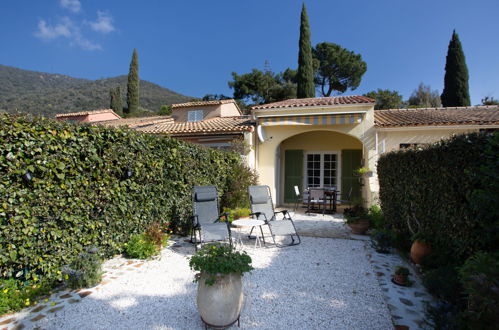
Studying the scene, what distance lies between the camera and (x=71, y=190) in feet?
15.0

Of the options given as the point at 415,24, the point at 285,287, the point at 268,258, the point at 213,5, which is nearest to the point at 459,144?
the point at 285,287

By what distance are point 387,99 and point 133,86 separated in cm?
3266

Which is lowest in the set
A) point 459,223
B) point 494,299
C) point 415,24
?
point 494,299

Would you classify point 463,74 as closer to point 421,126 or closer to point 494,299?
point 421,126

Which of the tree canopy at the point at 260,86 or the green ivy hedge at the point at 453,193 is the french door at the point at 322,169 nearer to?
the green ivy hedge at the point at 453,193

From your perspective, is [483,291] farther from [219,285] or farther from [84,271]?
[84,271]

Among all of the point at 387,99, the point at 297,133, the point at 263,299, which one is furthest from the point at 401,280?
the point at 387,99

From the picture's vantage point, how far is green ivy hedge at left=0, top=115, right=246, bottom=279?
12.3ft

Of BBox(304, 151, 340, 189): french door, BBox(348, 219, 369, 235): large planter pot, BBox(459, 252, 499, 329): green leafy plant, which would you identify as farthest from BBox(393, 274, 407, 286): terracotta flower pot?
BBox(304, 151, 340, 189): french door

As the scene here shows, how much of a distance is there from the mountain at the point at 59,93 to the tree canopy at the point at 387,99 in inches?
1222

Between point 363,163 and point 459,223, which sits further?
point 363,163

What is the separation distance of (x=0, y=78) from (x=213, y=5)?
2556 inches

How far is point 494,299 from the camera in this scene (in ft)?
7.12

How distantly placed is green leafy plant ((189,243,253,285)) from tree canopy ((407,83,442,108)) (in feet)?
116
